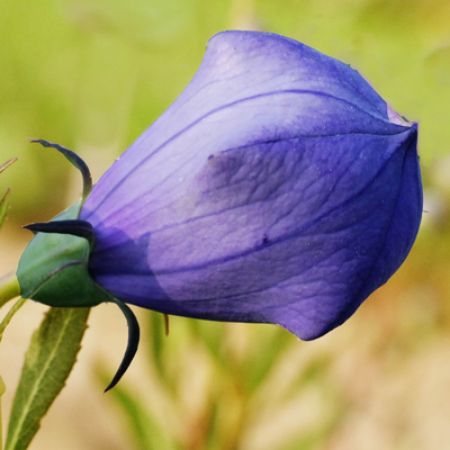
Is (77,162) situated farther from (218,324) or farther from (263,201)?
(218,324)

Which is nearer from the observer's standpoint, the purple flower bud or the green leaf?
the purple flower bud

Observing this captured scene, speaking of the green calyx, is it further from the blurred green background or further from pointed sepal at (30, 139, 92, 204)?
the blurred green background

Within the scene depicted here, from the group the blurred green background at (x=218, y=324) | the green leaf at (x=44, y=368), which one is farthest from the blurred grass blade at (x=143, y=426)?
the green leaf at (x=44, y=368)

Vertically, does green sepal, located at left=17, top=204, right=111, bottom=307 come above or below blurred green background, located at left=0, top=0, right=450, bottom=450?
below

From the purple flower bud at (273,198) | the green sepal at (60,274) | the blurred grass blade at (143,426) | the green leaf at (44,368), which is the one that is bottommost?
the green leaf at (44,368)

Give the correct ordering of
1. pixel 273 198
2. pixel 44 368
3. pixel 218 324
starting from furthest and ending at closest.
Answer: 1. pixel 218 324
2. pixel 44 368
3. pixel 273 198

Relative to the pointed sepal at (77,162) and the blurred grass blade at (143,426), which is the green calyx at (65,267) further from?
the blurred grass blade at (143,426)

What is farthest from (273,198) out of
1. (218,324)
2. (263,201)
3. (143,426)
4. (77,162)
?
(143,426)

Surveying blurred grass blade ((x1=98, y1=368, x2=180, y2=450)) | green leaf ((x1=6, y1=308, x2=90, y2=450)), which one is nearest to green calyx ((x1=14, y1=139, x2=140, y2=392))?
green leaf ((x1=6, y1=308, x2=90, y2=450))
